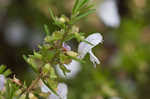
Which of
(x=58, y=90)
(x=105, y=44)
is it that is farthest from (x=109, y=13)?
(x=58, y=90)

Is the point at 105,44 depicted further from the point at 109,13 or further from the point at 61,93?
the point at 61,93

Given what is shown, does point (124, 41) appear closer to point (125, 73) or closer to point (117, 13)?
point (125, 73)

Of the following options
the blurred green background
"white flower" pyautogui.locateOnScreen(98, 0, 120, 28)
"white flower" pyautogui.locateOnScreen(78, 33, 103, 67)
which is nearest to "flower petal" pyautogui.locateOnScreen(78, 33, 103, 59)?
"white flower" pyautogui.locateOnScreen(78, 33, 103, 67)

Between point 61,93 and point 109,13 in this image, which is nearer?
point 61,93

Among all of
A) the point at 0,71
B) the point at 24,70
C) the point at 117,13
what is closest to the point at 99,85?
the point at 24,70

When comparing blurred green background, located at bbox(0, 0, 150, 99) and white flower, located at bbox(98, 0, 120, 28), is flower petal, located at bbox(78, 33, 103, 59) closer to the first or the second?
blurred green background, located at bbox(0, 0, 150, 99)

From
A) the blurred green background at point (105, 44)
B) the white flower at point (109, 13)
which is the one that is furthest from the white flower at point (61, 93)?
the white flower at point (109, 13)

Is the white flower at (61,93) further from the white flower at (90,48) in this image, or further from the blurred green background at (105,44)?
the blurred green background at (105,44)
